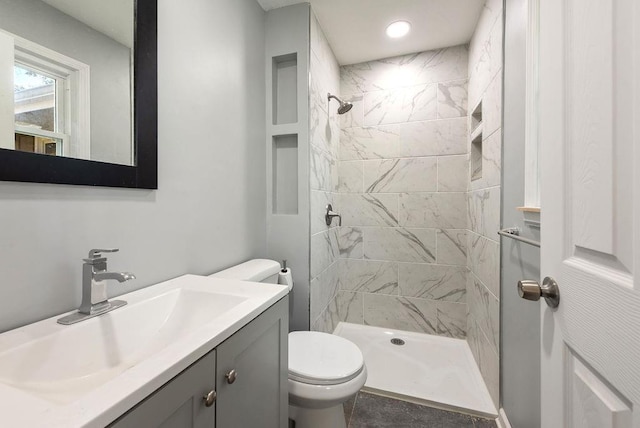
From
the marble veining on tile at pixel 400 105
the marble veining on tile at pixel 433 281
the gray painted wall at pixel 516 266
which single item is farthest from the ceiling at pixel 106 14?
the marble veining on tile at pixel 433 281

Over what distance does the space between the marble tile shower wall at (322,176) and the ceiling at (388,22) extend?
109 mm

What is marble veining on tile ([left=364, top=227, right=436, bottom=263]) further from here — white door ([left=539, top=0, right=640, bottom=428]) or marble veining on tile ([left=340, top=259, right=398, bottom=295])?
white door ([left=539, top=0, right=640, bottom=428])

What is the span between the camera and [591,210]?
0.50 meters

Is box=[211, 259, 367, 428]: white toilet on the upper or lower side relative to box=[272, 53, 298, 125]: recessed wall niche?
lower

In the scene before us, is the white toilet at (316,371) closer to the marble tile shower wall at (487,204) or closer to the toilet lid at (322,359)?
the toilet lid at (322,359)

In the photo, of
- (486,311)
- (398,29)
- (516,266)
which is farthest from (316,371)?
(398,29)

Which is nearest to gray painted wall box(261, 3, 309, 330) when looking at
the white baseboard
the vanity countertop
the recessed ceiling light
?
the recessed ceiling light

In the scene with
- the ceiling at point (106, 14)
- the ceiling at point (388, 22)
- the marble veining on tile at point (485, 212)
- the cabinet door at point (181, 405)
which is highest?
the ceiling at point (388, 22)

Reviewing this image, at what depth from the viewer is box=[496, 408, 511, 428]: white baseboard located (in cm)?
131

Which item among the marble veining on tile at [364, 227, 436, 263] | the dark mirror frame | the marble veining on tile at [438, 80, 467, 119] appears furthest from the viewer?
the marble veining on tile at [364, 227, 436, 263]

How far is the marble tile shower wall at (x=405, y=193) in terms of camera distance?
2143 mm

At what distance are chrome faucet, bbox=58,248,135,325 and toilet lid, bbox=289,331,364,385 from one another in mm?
767

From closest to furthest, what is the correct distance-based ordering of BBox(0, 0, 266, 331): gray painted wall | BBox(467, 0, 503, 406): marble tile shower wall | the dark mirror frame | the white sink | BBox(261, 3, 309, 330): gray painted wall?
1. the white sink
2. BBox(0, 0, 266, 331): gray painted wall
3. the dark mirror frame
4. BBox(467, 0, 503, 406): marble tile shower wall
5. BBox(261, 3, 309, 330): gray painted wall

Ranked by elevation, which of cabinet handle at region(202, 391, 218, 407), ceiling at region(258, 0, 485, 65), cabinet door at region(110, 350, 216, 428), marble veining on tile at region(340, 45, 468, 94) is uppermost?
ceiling at region(258, 0, 485, 65)
